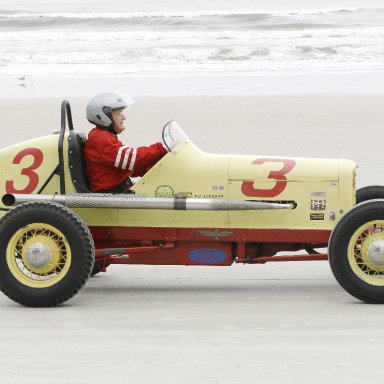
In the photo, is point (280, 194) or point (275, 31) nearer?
point (280, 194)

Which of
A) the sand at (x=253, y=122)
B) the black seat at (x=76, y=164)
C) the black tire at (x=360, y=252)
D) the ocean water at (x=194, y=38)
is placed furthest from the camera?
the ocean water at (x=194, y=38)

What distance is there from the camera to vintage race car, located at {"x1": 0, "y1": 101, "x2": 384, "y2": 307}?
8.90 meters

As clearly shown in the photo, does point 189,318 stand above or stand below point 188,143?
below

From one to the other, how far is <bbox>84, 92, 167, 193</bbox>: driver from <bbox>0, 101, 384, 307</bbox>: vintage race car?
0.09m

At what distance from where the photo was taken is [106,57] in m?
33.6

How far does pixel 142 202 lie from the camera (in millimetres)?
9117

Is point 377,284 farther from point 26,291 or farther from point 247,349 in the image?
point 26,291

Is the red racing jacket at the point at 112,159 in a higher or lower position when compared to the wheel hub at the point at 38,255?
higher

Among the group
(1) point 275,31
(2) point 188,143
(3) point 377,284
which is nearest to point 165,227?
(2) point 188,143

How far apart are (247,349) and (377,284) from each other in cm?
166

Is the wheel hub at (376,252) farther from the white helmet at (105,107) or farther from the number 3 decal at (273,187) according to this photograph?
the white helmet at (105,107)

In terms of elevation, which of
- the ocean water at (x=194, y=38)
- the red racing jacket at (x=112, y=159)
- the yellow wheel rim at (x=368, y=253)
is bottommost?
the yellow wheel rim at (x=368, y=253)

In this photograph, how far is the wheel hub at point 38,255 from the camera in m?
8.94

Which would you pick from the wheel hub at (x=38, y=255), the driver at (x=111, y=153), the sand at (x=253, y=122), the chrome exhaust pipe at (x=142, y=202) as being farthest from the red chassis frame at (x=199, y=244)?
the sand at (x=253, y=122)
